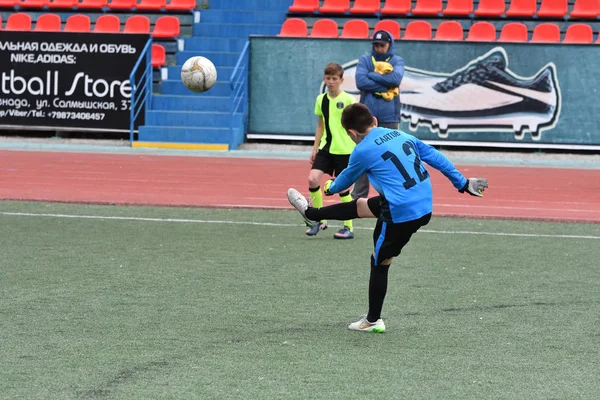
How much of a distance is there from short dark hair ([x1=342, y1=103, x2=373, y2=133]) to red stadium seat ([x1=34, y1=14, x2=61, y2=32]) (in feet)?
64.1

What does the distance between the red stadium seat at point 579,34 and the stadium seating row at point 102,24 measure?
8822 mm

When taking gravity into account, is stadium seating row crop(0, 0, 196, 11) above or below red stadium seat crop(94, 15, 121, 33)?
above

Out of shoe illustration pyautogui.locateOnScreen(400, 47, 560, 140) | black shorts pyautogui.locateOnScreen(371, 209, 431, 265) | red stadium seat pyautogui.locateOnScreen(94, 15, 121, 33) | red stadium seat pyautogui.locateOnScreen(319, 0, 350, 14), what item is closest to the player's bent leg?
black shorts pyautogui.locateOnScreen(371, 209, 431, 265)

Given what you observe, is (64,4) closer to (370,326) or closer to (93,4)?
(93,4)

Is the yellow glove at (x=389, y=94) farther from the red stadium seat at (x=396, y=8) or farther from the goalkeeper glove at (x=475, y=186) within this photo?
the red stadium seat at (x=396, y=8)

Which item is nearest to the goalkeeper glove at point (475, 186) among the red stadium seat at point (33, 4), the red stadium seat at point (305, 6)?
the red stadium seat at point (305, 6)

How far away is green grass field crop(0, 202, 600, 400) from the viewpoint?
582 centimetres

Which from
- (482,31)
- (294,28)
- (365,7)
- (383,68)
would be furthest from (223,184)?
(365,7)

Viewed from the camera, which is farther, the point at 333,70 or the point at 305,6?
the point at 305,6

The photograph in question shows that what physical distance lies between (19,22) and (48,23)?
0.74m

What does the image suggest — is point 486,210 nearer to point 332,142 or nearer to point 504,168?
point 332,142

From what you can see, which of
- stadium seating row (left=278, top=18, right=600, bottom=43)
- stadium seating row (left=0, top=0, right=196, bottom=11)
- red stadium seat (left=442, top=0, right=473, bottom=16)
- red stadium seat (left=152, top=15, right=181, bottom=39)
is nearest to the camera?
stadium seating row (left=278, top=18, right=600, bottom=43)

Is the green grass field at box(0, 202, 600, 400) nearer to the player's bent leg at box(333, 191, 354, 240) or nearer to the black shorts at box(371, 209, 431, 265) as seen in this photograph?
the player's bent leg at box(333, 191, 354, 240)

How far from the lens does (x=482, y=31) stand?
2311 cm
